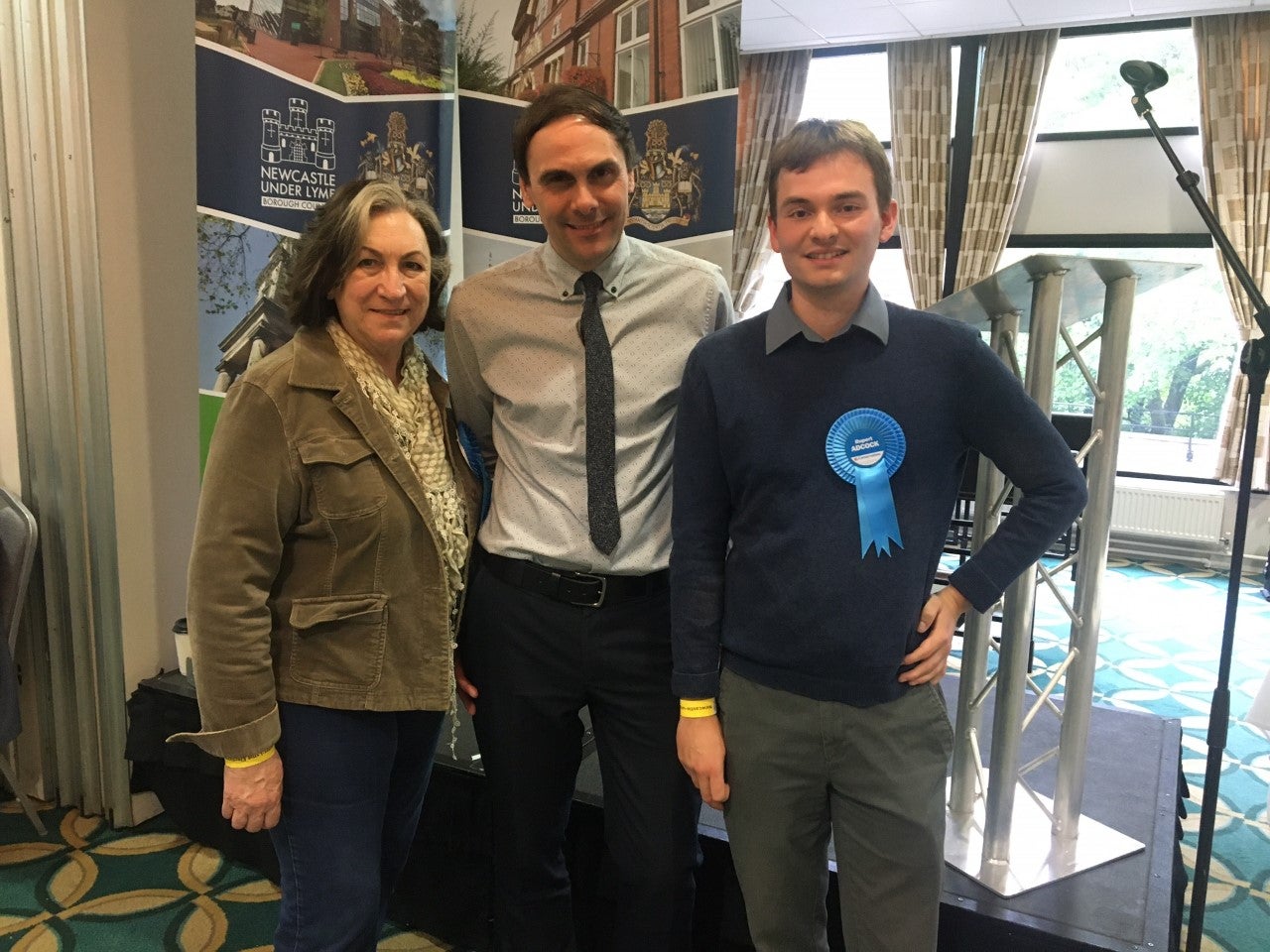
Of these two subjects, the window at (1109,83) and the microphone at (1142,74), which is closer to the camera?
the microphone at (1142,74)

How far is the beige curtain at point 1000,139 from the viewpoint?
19.0 feet

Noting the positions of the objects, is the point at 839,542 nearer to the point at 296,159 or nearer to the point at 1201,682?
the point at 296,159

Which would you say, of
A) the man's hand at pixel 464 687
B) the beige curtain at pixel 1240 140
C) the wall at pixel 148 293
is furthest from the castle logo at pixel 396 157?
the beige curtain at pixel 1240 140

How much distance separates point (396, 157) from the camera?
232cm

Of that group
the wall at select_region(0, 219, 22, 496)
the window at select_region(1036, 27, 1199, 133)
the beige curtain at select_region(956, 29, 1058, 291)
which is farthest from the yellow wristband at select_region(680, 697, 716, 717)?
the window at select_region(1036, 27, 1199, 133)

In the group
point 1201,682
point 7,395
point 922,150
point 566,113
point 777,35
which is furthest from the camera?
point 922,150

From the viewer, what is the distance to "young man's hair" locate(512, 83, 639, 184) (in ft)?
4.63

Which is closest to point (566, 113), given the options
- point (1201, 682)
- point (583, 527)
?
point (583, 527)

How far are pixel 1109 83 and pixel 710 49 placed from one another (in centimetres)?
506

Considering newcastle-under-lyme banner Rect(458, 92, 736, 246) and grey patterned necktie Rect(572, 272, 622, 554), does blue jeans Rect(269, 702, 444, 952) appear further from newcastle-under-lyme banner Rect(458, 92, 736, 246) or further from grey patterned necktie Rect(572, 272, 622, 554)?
newcastle-under-lyme banner Rect(458, 92, 736, 246)

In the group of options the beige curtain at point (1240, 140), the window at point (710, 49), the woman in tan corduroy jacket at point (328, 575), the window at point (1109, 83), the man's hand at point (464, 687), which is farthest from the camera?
the window at point (1109, 83)

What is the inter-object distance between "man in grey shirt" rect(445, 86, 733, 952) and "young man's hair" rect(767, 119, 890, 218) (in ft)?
1.06

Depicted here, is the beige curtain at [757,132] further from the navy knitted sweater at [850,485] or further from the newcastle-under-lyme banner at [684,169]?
the navy knitted sweater at [850,485]

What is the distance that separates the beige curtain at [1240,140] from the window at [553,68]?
4.86 metres
